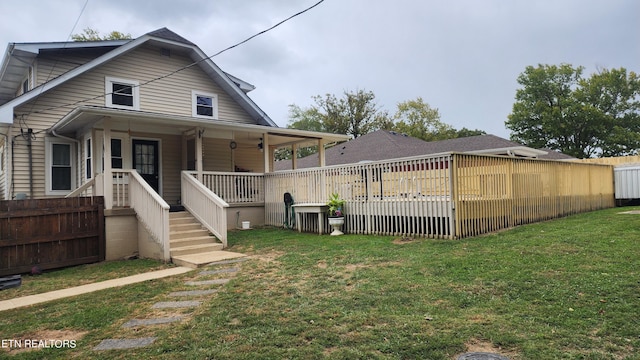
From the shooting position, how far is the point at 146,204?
9250mm

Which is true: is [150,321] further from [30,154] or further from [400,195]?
[30,154]

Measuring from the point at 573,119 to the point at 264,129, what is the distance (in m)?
35.9

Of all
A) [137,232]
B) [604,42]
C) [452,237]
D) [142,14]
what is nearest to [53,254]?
[137,232]

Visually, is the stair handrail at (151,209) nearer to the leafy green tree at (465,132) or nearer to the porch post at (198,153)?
the porch post at (198,153)

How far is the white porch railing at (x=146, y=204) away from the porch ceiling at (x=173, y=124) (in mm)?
1442

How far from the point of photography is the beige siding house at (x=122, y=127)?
10.1 m

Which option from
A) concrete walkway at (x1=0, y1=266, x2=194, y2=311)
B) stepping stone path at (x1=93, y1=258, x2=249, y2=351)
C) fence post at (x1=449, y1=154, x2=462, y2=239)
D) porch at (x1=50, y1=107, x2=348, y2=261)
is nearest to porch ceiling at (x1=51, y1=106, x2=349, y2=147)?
porch at (x1=50, y1=107, x2=348, y2=261)

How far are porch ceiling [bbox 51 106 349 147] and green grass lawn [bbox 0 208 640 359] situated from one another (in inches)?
208

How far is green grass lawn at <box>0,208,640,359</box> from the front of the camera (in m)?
3.38

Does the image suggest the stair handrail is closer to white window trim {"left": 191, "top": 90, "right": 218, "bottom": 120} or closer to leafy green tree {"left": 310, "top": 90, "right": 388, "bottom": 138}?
white window trim {"left": 191, "top": 90, "right": 218, "bottom": 120}

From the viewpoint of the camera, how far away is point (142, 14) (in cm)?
1022

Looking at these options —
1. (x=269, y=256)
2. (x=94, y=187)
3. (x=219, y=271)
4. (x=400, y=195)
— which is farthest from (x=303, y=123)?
(x=219, y=271)

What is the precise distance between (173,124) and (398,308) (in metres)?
9.11

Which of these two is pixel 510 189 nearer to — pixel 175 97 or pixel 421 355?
pixel 421 355
